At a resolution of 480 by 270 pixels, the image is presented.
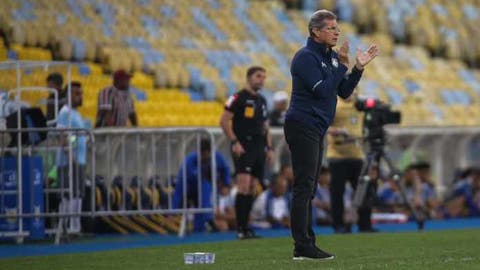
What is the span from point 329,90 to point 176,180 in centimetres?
710

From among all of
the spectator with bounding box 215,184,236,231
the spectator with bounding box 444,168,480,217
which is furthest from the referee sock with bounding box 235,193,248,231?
the spectator with bounding box 444,168,480,217

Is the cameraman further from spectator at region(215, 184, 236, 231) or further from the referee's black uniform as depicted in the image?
spectator at region(215, 184, 236, 231)

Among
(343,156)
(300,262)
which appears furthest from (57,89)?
(300,262)

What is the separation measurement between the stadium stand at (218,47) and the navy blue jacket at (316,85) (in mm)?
7555

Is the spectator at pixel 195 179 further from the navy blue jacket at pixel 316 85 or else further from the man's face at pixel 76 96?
the navy blue jacket at pixel 316 85

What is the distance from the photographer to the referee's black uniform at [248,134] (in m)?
17.2

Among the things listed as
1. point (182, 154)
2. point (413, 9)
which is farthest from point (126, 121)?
point (413, 9)

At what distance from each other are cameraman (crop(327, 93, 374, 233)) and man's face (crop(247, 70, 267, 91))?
1.14 meters

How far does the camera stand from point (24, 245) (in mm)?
16922

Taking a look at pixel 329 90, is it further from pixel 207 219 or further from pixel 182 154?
pixel 207 219

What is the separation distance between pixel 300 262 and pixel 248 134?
5939 mm

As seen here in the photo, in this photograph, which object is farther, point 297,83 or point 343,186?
point 343,186

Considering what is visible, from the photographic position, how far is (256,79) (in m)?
17.4

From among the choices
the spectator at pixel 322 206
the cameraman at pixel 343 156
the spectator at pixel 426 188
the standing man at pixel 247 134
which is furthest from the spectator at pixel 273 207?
the standing man at pixel 247 134
